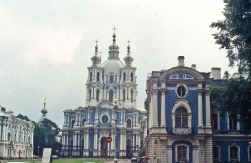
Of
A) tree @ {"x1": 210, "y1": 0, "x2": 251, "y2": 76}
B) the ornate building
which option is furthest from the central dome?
tree @ {"x1": 210, "y1": 0, "x2": 251, "y2": 76}

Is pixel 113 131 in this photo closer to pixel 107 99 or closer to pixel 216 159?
pixel 107 99

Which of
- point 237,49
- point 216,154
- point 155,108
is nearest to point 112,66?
point 155,108

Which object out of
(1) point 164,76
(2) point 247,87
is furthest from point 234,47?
(1) point 164,76

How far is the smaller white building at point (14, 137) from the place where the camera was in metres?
66.9

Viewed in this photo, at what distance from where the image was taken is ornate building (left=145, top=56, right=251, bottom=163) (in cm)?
3850

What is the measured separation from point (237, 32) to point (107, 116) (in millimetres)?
57899

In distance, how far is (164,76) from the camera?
39.6m

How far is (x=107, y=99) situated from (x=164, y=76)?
168ft

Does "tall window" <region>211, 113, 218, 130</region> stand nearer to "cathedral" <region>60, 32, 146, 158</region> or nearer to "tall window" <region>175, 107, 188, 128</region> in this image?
"tall window" <region>175, 107, 188, 128</region>

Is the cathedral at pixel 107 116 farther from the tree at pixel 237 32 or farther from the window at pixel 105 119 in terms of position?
the tree at pixel 237 32

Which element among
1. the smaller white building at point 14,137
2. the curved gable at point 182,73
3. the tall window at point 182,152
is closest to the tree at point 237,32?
the curved gable at point 182,73

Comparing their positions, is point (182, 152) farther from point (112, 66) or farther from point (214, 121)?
point (112, 66)

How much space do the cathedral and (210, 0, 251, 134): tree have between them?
48.4 m

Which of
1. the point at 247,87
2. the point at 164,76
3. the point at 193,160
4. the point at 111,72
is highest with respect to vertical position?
the point at 111,72
